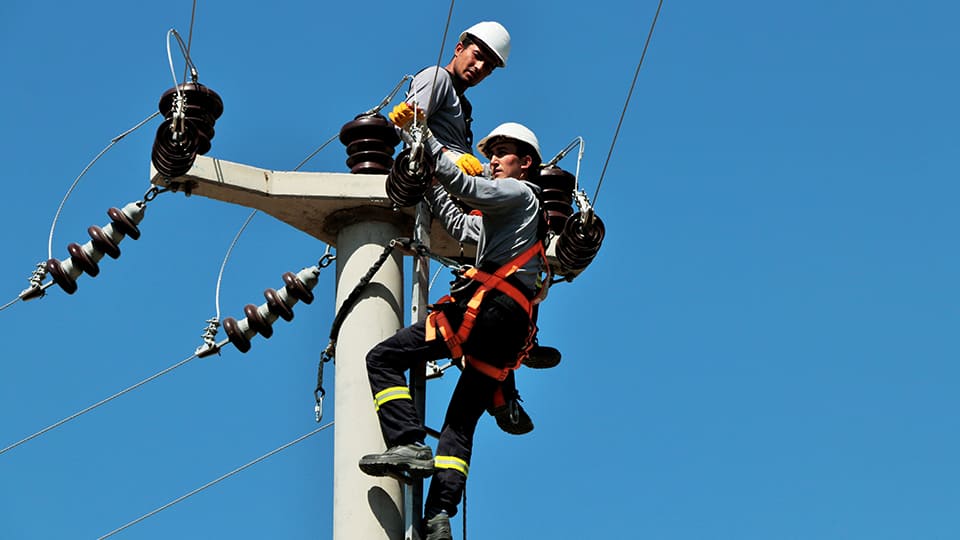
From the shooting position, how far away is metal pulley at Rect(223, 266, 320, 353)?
9234 millimetres

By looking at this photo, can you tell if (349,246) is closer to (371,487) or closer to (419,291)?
(419,291)

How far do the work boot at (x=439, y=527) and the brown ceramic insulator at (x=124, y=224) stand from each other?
7.97ft

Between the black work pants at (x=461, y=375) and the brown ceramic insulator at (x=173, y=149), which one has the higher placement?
the brown ceramic insulator at (x=173, y=149)

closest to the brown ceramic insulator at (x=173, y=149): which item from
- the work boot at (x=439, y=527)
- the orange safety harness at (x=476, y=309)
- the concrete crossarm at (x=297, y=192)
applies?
the concrete crossarm at (x=297, y=192)

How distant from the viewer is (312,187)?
8.95m

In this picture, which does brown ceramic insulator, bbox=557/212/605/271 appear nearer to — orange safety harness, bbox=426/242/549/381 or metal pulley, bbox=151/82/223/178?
orange safety harness, bbox=426/242/549/381

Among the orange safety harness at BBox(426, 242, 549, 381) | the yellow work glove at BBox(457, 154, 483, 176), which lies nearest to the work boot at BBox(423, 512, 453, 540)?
the orange safety harness at BBox(426, 242, 549, 381)

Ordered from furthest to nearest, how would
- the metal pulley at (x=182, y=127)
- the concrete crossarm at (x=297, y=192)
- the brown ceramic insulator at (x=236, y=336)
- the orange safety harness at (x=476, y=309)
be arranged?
1. the brown ceramic insulator at (x=236, y=336)
2. the concrete crossarm at (x=297, y=192)
3. the metal pulley at (x=182, y=127)
4. the orange safety harness at (x=476, y=309)

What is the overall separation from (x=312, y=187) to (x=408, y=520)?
1.73 metres

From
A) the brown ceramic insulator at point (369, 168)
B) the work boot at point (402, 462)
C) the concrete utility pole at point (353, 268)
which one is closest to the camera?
the work boot at point (402, 462)

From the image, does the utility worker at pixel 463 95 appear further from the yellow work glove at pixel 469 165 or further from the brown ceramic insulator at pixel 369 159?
the brown ceramic insulator at pixel 369 159

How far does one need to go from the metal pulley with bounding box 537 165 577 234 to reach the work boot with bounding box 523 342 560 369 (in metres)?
0.62

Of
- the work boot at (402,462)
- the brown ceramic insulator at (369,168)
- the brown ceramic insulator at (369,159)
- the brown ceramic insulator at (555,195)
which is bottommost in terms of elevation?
the work boot at (402,462)

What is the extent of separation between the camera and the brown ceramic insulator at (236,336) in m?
9.34
